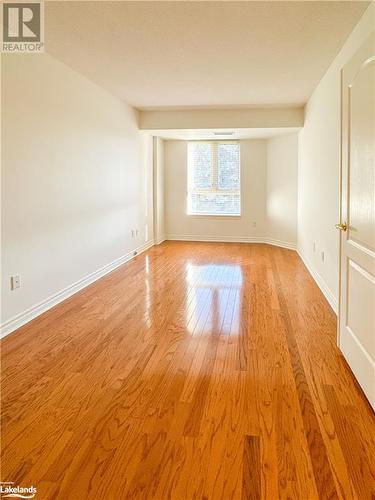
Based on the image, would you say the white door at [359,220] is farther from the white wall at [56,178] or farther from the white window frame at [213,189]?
the white window frame at [213,189]

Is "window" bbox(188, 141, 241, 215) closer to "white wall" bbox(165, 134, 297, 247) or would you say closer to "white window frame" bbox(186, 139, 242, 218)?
"white window frame" bbox(186, 139, 242, 218)

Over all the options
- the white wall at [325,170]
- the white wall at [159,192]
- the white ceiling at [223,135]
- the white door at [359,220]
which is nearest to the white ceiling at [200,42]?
the white wall at [325,170]

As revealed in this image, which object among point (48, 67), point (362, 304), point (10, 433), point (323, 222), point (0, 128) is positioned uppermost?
point (48, 67)

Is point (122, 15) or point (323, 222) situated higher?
point (122, 15)

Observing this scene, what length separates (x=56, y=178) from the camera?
3.90m

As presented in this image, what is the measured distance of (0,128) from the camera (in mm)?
3023

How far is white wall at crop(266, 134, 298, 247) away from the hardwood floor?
3.76m

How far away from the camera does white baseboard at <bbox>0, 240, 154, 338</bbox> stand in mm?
3201

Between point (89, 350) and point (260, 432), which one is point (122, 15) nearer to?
point (89, 350)

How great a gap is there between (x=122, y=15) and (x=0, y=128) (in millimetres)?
1228

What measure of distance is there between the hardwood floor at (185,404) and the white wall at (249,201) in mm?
4216

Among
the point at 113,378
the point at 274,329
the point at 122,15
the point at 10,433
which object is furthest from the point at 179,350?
the point at 122,15

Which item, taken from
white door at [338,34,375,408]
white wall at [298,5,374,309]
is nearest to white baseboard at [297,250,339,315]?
white wall at [298,5,374,309]

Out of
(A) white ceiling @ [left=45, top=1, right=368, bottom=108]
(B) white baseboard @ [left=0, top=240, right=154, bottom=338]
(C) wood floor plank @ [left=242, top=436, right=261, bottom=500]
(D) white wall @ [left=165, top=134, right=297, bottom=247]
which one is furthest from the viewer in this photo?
(D) white wall @ [left=165, top=134, right=297, bottom=247]
